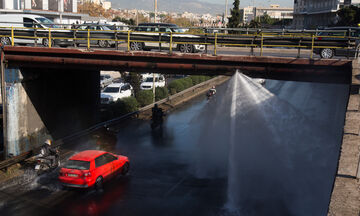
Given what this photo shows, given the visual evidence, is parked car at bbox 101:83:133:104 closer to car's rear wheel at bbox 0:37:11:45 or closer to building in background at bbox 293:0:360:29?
car's rear wheel at bbox 0:37:11:45

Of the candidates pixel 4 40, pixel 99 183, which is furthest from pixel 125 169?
pixel 4 40

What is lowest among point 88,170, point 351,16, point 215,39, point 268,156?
point 88,170

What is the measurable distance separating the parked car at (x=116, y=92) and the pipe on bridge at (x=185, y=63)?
41.3ft

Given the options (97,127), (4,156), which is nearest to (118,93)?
(97,127)

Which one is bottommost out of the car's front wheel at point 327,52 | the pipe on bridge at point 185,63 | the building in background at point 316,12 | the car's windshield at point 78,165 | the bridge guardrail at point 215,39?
the car's windshield at point 78,165

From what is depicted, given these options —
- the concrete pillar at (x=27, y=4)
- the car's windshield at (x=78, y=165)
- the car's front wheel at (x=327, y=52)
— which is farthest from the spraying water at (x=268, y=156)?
the concrete pillar at (x=27, y=4)

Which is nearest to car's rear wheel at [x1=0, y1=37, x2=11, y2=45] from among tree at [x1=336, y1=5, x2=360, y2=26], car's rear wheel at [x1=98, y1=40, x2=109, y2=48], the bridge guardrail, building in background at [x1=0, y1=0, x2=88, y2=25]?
the bridge guardrail

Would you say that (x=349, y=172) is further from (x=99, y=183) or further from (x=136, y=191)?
(x=99, y=183)

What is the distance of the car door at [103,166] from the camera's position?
1408cm

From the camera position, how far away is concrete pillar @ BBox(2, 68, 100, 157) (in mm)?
18328

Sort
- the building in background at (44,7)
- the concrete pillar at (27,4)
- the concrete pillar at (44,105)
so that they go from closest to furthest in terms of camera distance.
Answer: the concrete pillar at (44,105) < the building in background at (44,7) < the concrete pillar at (27,4)

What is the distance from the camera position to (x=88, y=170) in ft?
44.4

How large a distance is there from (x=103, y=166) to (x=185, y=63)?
573cm

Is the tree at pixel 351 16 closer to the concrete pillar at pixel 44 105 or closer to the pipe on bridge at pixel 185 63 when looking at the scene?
the concrete pillar at pixel 44 105
